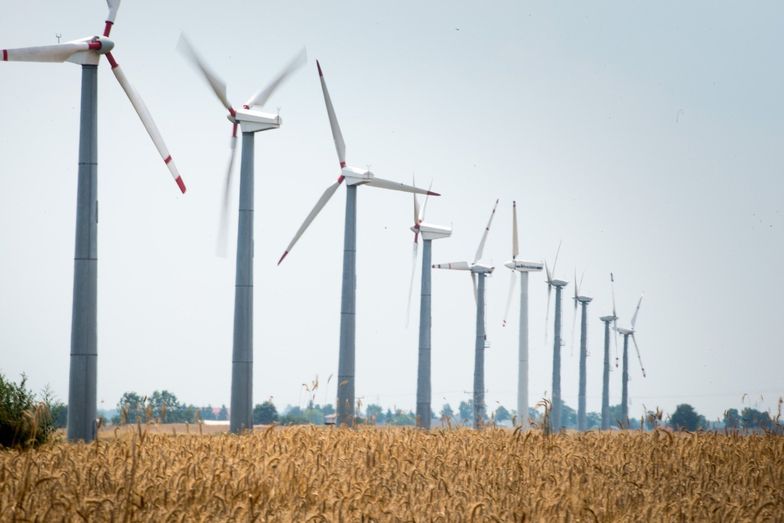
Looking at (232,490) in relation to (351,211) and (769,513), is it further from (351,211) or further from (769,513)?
(351,211)

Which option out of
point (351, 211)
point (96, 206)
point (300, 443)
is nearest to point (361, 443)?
point (300, 443)

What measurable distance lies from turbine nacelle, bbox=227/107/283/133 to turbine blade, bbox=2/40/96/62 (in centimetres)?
1468

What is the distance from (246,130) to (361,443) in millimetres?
30728

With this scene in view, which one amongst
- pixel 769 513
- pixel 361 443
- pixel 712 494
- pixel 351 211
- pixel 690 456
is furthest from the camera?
pixel 351 211

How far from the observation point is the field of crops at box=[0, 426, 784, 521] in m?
12.5

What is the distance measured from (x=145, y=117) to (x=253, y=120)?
13095 millimetres

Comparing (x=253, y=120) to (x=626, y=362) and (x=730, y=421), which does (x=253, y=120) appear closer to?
(x=730, y=421)

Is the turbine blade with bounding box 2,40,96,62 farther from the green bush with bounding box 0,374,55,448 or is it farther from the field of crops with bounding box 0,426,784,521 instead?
the field of crops with bounding box 0,426,784,521

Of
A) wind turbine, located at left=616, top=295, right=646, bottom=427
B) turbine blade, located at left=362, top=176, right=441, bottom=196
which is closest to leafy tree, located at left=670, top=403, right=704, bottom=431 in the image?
wind turbine, located at left=616, top=295, right=646, bottom=427

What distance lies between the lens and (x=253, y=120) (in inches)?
2010

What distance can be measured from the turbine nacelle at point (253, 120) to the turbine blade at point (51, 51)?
14.7 meters

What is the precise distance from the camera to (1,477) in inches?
567

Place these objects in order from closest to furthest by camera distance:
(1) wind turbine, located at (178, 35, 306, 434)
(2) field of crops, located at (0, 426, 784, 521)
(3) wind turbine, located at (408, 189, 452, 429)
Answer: (2) field of crops, located at (0, 426, 784, 521), (1) wind turbine, located at (178, 35, 306, 434), (3) wind turbine, located at (408, 189, 452, 429)

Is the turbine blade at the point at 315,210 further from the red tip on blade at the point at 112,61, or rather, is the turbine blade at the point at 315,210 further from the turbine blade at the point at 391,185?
the red tip on blade at the point at 112,61
